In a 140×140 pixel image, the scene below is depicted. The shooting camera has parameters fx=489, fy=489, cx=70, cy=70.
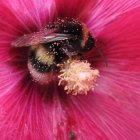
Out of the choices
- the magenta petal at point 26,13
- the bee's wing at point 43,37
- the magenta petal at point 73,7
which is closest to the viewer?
the bee's wing at point 43,37

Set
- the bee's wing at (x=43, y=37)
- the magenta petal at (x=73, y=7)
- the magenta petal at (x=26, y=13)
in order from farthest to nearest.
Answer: the magenta petal at (x=73, y=7), the magenta petal at (x=26, y=13), the bee's wing at (x=43, y=37)

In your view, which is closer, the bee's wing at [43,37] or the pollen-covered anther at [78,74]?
the bee's wing at [43,37]

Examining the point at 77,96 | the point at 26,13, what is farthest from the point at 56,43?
the point at 77,96

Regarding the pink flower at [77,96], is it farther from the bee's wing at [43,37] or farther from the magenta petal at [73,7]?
the bee's wing at [43,37]

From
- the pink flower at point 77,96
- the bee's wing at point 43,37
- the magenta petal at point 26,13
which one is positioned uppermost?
the magenta petal at point 26,13

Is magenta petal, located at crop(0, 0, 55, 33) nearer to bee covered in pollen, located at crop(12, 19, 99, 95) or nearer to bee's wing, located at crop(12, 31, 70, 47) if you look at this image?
bee covered in pollen, located at crop(12, 19, 99, 95)

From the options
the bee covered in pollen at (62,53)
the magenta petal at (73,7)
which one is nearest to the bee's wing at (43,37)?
the bee covered in pollen at (62,53)
